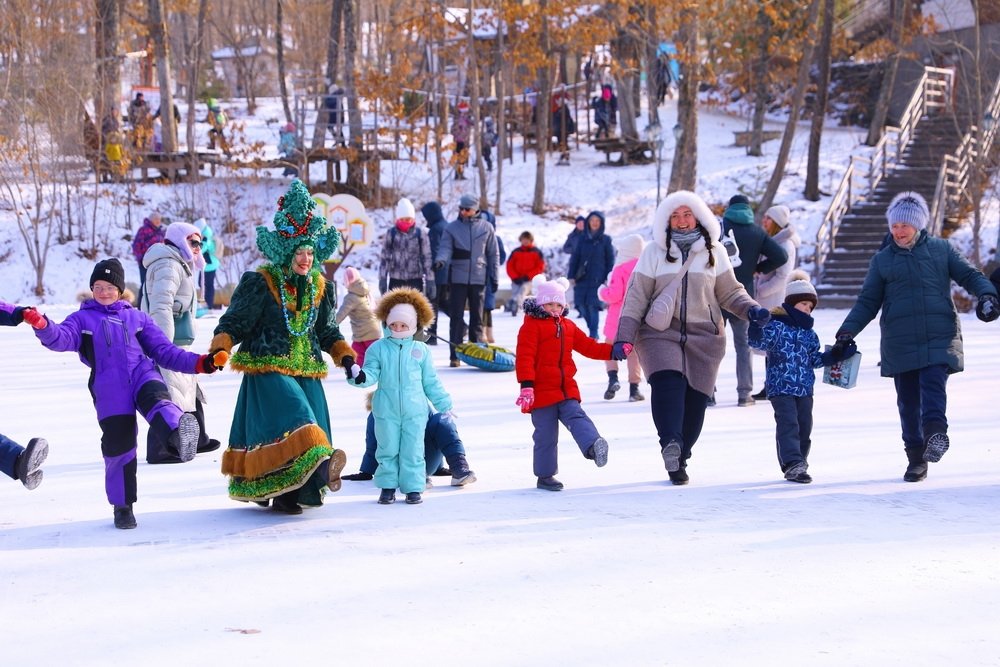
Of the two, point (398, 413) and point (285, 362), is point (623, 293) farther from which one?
point (285, 362)

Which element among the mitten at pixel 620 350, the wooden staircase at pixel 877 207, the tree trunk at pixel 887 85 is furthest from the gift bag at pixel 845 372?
the tree trunk at pixel 887 85

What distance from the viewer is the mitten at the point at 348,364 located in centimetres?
650

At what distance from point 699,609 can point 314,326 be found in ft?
8.98

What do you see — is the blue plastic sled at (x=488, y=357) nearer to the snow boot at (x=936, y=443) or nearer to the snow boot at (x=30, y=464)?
the snow boot at (x=936, y=443)

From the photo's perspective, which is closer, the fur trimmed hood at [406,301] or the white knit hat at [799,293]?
the fur trimmed hood at [406,301]

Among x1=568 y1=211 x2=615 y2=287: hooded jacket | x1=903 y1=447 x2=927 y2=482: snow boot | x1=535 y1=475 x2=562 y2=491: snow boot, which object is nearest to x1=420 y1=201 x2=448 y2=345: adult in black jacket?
x1=568 y1=211 x2=615 y2=287: hooded jacket

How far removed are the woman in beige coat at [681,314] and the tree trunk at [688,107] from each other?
21255 mm

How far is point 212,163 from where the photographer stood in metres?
32.9

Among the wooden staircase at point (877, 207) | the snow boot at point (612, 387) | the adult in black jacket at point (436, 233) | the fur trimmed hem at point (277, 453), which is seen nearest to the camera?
the fur trimmed hem at point (277, 453)

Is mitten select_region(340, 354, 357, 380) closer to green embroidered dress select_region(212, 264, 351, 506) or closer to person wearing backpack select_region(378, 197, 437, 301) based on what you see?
green embroidered dress select_region(212, 264, 351, 506)

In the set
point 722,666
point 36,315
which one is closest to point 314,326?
point 36,315

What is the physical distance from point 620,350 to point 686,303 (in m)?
Answer: 0.58

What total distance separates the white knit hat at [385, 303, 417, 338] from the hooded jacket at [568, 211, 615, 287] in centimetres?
785

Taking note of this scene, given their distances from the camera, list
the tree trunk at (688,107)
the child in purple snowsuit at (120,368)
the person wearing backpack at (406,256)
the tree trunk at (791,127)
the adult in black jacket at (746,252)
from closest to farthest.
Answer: the child in purple snowsuit at (120,368), the adult in black jacket at (746,252), the person wearing backpack at (406,256), the tree trunk at (688,107), the tree trunk at (791,127)
